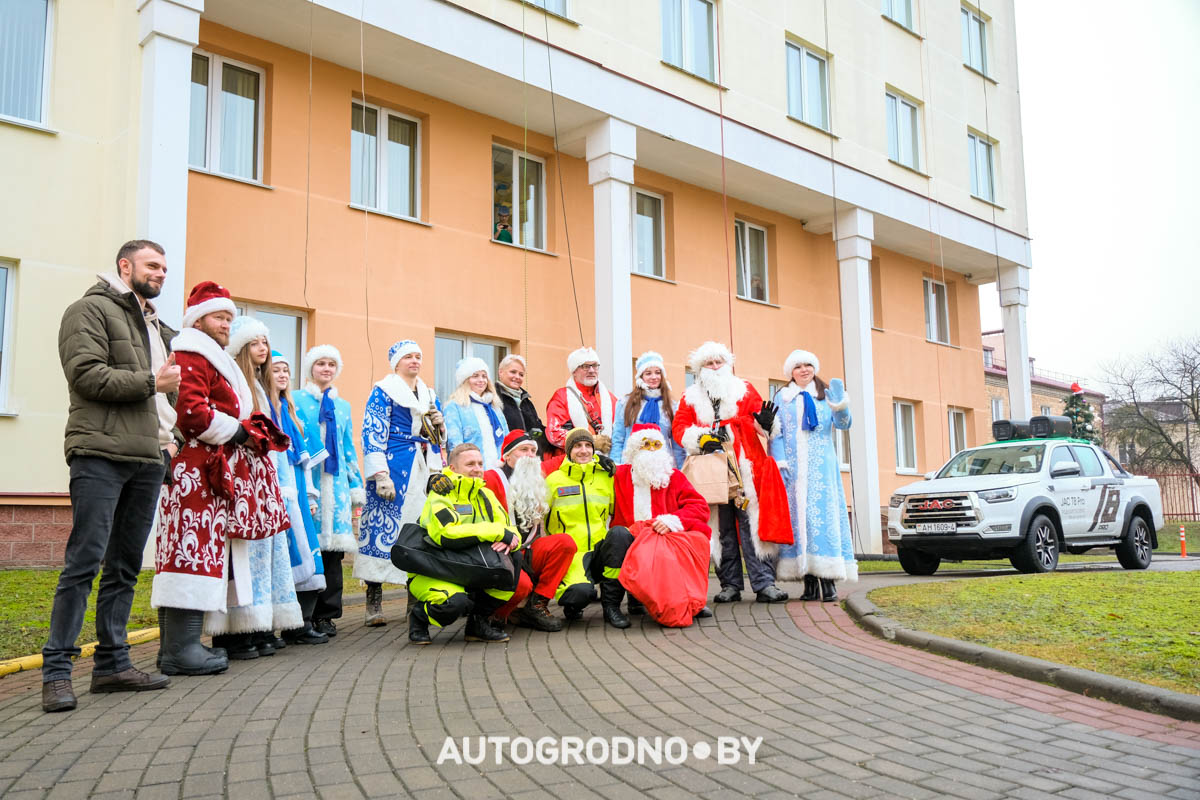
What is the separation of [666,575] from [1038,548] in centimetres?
755

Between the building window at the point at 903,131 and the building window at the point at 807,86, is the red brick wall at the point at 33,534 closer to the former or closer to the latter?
the building window at the point at 807,86

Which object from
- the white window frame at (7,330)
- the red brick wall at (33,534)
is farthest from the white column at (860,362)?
the white window frame at (7,330)

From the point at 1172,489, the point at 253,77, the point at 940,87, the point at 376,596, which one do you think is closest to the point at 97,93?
the point at 253,77

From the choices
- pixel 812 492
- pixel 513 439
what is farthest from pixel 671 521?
pixel 812 492

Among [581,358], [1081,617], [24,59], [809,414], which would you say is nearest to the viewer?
[1081,617]

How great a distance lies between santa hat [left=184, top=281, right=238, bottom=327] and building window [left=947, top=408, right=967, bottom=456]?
2293 centimetres

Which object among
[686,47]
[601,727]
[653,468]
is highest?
[686,47]

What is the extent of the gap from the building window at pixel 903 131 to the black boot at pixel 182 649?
2022 centimetres

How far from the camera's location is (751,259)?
2077 cm

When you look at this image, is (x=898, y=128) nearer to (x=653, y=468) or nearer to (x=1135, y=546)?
(x=1135, y=546)

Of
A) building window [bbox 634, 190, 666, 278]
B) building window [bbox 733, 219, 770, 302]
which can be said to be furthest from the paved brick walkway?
building window [bbox 733, 219, 770, 302]

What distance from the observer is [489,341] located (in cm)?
1562

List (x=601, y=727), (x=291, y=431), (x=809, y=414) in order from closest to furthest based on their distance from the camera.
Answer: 1. (x=601, y=727)
2. (x=291, y=431)
3. (x=809, y=414)

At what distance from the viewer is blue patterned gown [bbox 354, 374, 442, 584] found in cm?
787
